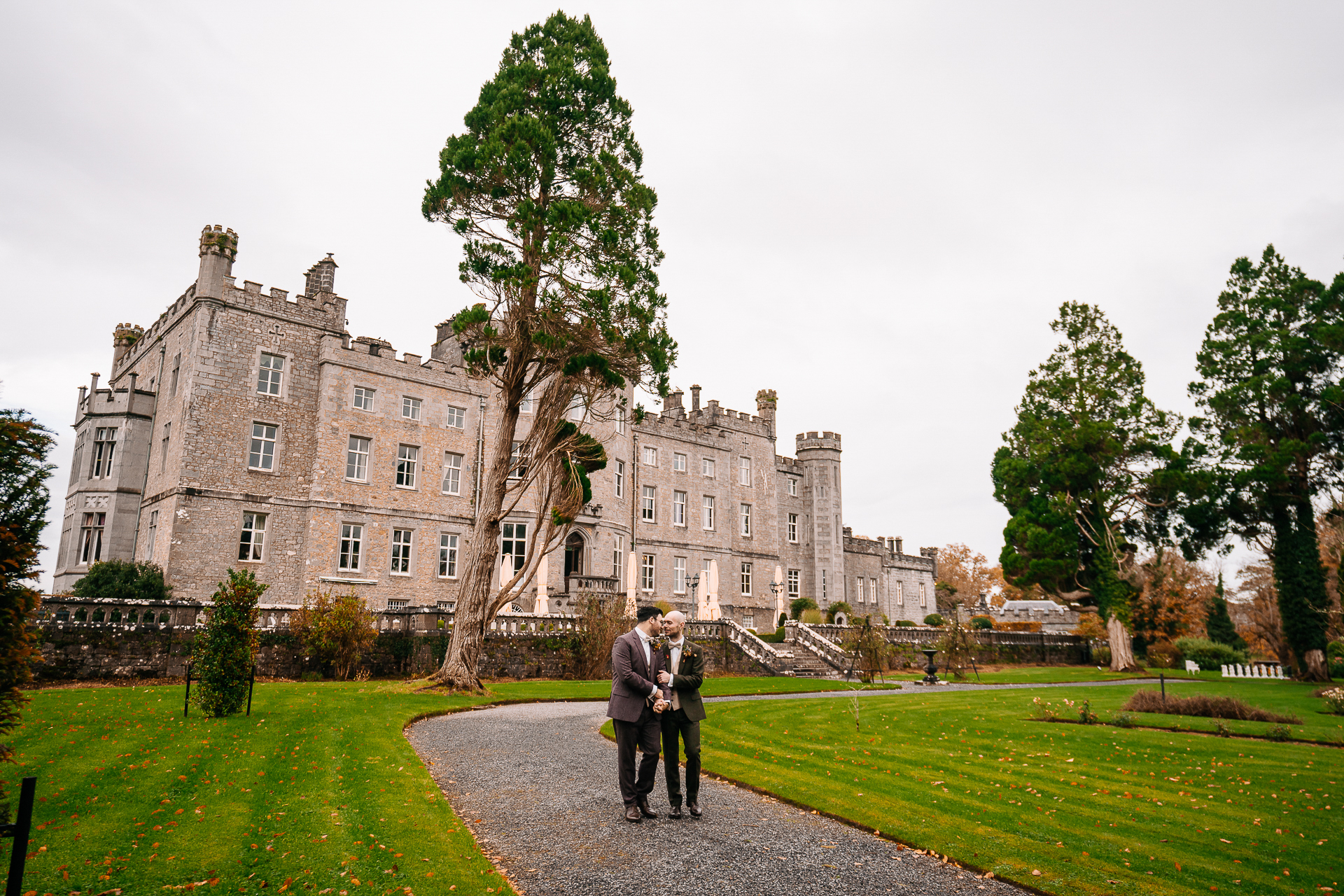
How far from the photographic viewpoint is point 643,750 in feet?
22.2

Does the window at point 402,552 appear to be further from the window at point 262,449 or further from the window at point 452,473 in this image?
the window at point 262,449

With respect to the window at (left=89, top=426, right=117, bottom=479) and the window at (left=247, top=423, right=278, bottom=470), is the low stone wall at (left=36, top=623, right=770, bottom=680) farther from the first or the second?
the window at (left=89, top=426, right=117, bottom=479)

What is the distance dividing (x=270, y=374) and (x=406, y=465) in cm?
576

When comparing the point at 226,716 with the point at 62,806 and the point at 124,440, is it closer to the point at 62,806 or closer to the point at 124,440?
the point at 62,806

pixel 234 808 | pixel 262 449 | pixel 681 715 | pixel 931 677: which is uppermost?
pixel 262 449

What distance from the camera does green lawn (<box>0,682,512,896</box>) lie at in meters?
4.94

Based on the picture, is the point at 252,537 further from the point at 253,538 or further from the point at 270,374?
the point at 270,374

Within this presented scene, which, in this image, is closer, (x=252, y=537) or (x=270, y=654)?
(x=270, y=654)

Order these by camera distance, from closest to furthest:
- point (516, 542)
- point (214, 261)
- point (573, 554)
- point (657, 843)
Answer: point (657, 843) < point (214, 261) < point (516, 542) < point (573, 554)

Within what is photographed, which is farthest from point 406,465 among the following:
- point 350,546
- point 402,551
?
point 350,546

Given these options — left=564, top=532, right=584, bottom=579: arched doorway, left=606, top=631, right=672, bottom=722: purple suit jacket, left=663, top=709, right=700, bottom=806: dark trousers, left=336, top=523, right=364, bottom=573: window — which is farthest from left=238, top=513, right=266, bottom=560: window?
left=663, top=709, right=700, bottom=806: dark trousers

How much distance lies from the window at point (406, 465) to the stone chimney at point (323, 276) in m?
6.62

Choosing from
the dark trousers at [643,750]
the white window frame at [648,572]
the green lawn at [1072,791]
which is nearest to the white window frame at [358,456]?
the white window frame at [648,572]

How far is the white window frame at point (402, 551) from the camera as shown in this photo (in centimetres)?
2816
